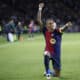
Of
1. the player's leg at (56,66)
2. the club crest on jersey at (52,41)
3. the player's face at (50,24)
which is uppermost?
the player's face at (50,24)

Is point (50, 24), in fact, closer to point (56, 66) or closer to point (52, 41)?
point (52, 41)

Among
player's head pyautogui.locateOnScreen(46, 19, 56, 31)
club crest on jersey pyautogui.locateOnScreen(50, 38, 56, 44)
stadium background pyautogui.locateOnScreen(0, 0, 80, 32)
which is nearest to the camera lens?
player's head pyautogui.locateOnScreen(46, 19, 56, 31)

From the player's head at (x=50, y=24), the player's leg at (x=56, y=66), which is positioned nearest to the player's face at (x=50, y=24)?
the player's head at (x=50, y=24)

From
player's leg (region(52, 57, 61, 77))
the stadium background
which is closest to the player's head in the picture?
player's leg (region(52, 57, 61, 77))

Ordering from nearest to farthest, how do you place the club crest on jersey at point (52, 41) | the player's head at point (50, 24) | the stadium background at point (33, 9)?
1. the player's head at point (50, 24)
2. the club crest on jersey at point (52, 41)
3. the stadium background at point (33, 9)

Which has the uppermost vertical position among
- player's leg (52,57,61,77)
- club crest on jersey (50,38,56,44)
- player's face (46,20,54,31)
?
player's face (46,20,54,31)

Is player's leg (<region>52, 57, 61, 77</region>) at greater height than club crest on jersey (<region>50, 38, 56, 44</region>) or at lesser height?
lesser

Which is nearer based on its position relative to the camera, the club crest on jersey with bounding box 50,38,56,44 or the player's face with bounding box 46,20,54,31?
the player's face with bounding box 46,20,54,31

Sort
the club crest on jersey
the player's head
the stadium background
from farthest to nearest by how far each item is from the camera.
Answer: the stadium background < the club crest on jersey < the player's head

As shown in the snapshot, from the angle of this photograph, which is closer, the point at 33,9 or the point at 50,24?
the point at 50,24

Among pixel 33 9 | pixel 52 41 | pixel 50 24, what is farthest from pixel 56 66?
pixel 33 9

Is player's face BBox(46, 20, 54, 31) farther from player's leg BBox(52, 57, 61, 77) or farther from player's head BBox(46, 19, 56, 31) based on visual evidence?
player's leg BBox(52, 57, 61, 77)

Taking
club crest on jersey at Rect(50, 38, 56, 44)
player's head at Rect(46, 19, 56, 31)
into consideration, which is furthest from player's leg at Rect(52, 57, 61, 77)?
player's head at Rect(46, 19, 56, 31)

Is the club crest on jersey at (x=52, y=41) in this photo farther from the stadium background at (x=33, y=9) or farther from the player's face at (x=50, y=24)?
the stadium background at (x=33, y=9)
